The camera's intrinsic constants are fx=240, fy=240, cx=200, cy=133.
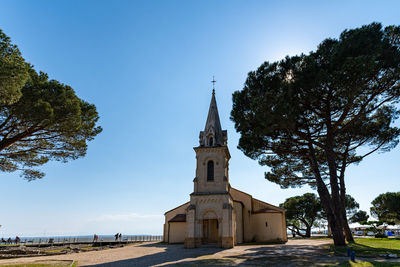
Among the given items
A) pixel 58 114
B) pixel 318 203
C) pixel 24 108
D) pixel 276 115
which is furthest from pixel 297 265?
pixel 318 203

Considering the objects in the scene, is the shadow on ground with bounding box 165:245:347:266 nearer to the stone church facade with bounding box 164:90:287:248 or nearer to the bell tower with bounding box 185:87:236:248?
the bell tower with bounding box 185:87:236:248

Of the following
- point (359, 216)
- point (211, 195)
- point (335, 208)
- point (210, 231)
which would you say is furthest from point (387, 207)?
point (211, 195)

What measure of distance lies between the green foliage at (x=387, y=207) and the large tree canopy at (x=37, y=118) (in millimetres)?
54600

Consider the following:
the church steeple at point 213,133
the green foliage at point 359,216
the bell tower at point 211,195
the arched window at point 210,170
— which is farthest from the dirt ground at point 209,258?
the green foliage at point 359,216

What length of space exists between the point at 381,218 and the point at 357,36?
51682mm

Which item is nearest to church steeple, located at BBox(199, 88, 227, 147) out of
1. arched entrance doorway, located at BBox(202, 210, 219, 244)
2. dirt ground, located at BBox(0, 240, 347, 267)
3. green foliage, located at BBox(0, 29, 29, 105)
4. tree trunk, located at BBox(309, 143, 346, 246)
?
arched entrance doorway, located at BBox(202, 210, 219, 244)

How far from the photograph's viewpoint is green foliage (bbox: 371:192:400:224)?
1828 inches

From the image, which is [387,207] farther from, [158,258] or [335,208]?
[158,258]

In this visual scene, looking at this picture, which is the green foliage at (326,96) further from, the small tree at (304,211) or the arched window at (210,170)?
the small tree at (304,211)

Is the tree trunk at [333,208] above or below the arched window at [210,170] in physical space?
below

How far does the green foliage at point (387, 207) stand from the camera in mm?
46428

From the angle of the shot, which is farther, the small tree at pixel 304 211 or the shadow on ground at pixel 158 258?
the small tree at pixel 304 211

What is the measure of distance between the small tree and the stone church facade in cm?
2123

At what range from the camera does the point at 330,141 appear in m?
21.6
